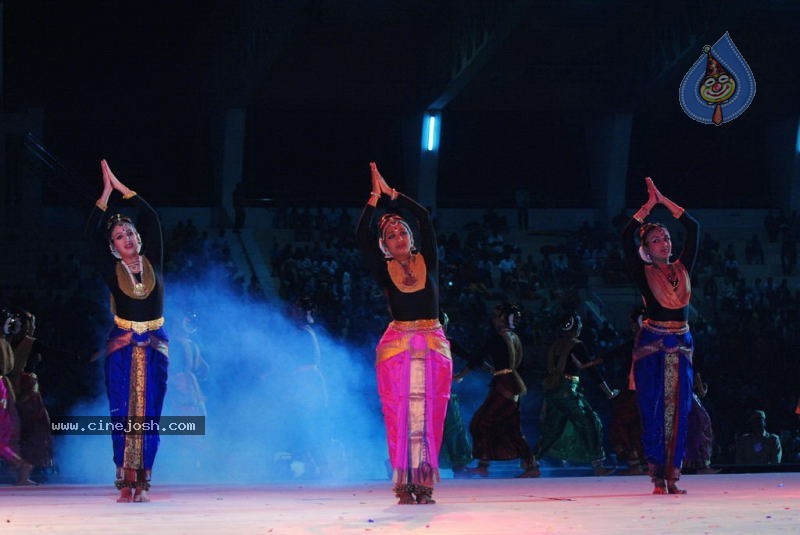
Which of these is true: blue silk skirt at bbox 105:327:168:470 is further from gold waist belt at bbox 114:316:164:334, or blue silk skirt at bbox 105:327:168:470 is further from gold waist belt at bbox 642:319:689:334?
gold waist belt at bbox 642:319:689:334

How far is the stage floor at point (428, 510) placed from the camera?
6098 millimetres

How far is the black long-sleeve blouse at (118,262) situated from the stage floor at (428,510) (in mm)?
1173

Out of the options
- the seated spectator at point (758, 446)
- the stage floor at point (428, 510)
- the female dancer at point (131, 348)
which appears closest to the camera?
the stage floor at point (428, 510)

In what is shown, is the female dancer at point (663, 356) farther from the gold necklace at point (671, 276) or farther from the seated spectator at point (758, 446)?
the seated spectator at point (758, 446)

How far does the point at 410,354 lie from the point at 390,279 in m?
0.48

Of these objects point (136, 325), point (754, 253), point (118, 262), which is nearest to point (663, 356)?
point (136, 325)

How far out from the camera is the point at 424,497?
24.7ft

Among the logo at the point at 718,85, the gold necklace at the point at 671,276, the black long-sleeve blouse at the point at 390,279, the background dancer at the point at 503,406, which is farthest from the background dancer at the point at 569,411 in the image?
the black long-sleeve blouse at the point at 390,279

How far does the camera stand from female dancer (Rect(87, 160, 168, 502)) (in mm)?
7863

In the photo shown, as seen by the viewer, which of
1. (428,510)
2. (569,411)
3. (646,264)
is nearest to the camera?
(428,510)

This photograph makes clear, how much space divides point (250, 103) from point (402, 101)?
11.2ft

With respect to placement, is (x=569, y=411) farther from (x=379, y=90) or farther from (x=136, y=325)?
(x=379, y=90)

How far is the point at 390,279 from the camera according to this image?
7.75 meters

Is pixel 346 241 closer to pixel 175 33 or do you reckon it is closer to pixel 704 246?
pixel 175 33
